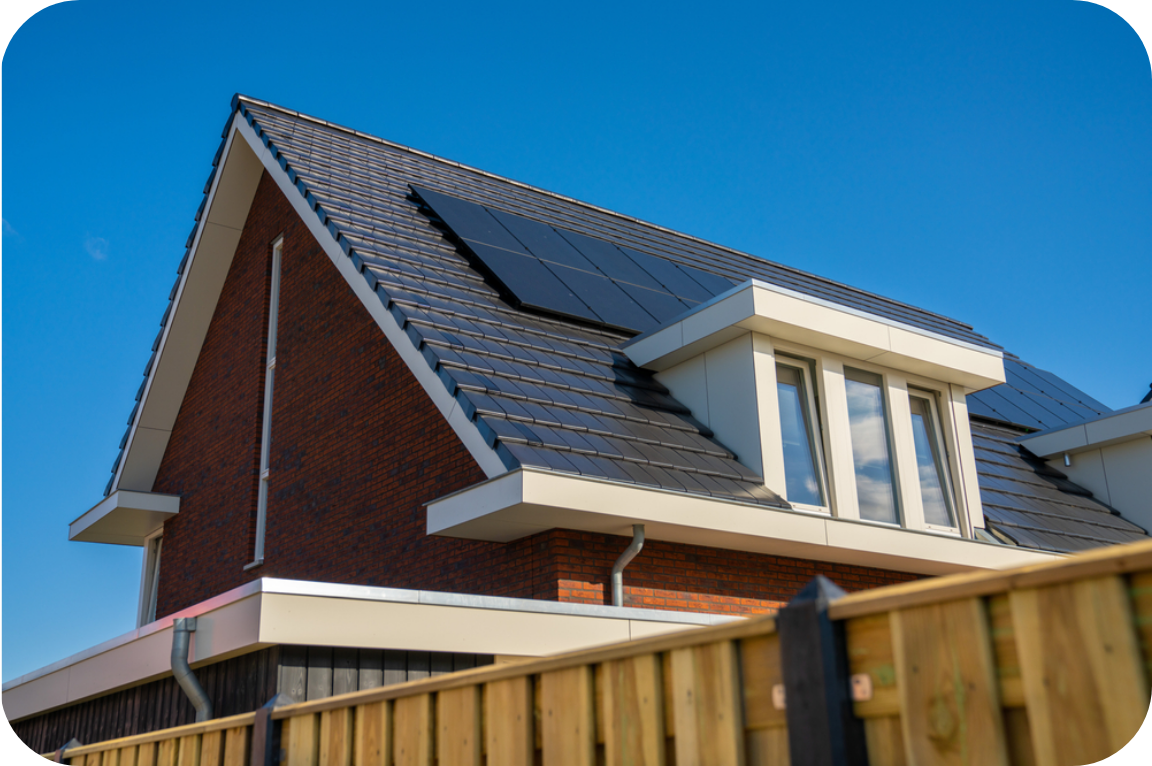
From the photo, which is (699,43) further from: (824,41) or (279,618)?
(279,618)

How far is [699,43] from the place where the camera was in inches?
578

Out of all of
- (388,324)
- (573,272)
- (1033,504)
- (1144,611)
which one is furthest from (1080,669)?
(1033,504)

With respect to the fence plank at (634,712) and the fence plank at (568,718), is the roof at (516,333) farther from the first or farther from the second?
the fence plank at (634,712)

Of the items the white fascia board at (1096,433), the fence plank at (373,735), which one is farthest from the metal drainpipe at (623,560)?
the white fascia board at (1096,433)

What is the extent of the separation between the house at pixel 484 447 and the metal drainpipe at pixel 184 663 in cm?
12

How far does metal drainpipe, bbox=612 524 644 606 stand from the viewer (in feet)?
27.0

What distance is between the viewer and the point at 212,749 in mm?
5324

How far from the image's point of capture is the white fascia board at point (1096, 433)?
1328cm

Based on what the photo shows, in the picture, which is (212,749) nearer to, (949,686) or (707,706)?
(707,706)

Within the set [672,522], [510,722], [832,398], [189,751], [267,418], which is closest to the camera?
[510,722]

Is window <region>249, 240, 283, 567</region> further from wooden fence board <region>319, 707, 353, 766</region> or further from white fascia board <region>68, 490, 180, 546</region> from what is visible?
wooden fence board <region>319, 707, 353, 766</region>

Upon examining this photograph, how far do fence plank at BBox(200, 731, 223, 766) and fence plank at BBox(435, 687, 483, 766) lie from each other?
1.92 m

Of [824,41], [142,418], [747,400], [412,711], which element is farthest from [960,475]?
[142,418]

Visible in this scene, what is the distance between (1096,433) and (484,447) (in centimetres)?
993
